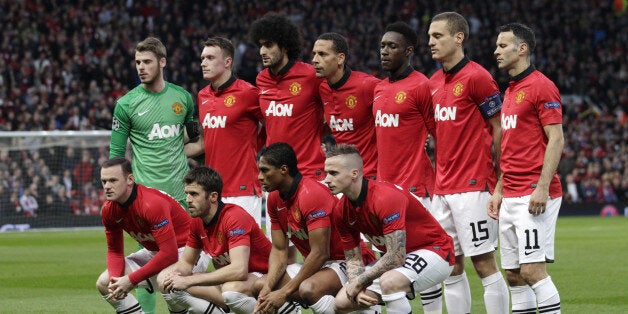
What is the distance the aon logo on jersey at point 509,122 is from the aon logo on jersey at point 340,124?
1410 millimetres

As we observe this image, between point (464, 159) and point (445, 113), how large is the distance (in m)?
0.38

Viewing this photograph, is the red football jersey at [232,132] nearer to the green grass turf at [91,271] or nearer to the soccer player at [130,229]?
the soccer player at [130,229]

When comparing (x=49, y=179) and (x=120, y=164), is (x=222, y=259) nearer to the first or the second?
(x=120, y=164)

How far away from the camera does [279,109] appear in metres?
8.78

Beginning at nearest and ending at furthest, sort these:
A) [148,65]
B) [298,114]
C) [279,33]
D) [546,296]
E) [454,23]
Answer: [546,296], [454,23], [298,114], [279,33], [148,65]

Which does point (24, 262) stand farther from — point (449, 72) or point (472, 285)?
point (449, 72)

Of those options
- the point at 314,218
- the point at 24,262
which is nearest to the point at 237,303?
the point at 314,218

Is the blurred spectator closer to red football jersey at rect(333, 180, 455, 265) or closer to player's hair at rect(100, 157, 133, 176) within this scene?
player's hair at rect(100, 157, 133, 176)

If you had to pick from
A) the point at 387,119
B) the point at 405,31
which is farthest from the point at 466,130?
the point at 405,31

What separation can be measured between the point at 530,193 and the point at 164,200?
2.82m

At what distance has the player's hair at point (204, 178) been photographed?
7805 mm

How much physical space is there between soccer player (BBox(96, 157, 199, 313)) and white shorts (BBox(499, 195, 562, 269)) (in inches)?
98.5

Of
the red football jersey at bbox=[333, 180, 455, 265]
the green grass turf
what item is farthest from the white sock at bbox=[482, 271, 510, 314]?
the green grass turf

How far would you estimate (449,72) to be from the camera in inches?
322
